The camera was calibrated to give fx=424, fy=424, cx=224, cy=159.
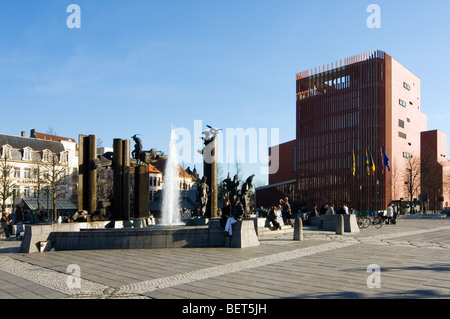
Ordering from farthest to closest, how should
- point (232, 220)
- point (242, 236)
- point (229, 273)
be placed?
point (232, 220)
point (242, 236)
point (229, 273)

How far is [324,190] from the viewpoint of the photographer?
92188 mm

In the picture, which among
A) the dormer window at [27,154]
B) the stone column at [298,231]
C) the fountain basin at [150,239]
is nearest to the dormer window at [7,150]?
the dormer window at [27,154]

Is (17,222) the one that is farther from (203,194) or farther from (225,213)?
(225,213)

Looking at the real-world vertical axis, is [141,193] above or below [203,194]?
above

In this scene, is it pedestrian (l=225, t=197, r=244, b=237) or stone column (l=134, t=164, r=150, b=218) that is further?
stone column (l=134, t=164, r=150, b=218)

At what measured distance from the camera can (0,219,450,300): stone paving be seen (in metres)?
7.32

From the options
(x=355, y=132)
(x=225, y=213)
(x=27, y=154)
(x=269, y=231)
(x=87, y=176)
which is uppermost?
(x=355, y=132)

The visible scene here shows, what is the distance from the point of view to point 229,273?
925 centimetres

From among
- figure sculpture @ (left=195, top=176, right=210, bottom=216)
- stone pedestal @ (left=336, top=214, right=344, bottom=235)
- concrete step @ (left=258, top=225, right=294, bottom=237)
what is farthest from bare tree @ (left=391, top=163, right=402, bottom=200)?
concrete step @ (left=258, top=225, right=294, bottom=237)

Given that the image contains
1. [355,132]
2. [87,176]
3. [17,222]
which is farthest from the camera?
[355,132]

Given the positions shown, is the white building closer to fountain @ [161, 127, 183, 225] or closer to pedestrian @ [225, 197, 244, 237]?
fountain @ [161, 127, 183, 225]

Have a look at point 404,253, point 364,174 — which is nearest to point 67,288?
point 404,253

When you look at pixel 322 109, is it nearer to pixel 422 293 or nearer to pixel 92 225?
pixel 92 225

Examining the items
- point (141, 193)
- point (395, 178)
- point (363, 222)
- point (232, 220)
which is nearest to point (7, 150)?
point (141, 193)
